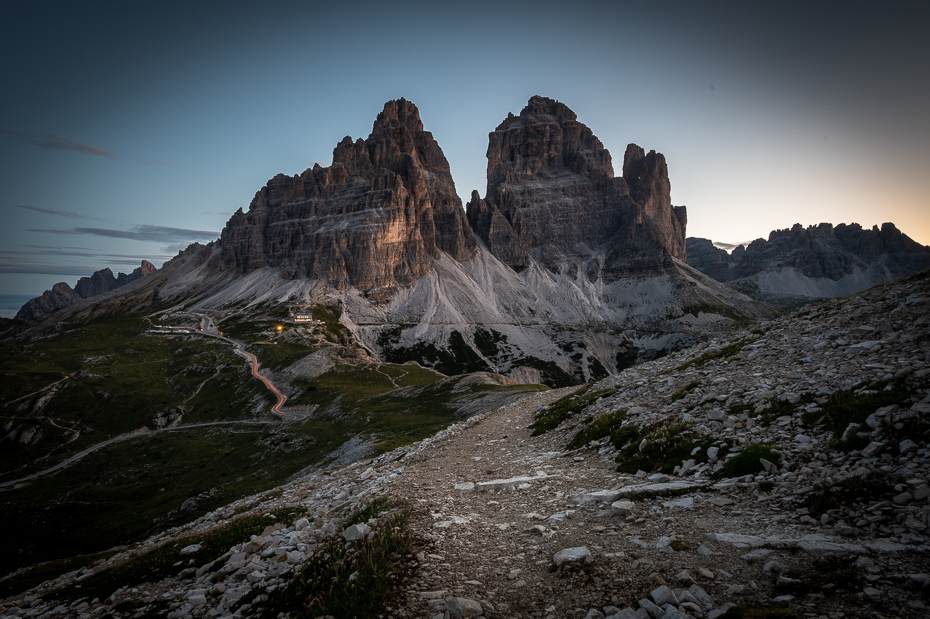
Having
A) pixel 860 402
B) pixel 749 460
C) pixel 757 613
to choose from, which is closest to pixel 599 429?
pixel 749 460

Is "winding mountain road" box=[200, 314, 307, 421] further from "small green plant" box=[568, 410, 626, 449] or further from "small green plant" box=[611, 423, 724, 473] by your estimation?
"small green plant" box=[611, 423, 724, 473]

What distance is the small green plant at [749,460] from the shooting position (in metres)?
11.4

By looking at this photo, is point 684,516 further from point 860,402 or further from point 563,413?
point 563,413

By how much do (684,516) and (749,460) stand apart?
9.48ft

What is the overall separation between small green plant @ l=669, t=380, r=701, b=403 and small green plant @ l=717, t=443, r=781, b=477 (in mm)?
6771

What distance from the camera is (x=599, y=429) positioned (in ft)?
63.3

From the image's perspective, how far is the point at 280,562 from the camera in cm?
1133

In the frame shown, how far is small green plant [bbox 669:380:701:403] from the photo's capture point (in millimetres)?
18748

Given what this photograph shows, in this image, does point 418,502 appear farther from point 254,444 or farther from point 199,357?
point 199,357

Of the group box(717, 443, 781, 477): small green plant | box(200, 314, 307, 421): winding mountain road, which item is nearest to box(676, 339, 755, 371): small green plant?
box(717, 443, 781, 477): small green plant

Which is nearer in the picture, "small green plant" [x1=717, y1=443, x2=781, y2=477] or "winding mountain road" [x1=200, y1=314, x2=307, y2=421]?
"small green plant" [x1=717, y1=443, x2=781, y2=477]

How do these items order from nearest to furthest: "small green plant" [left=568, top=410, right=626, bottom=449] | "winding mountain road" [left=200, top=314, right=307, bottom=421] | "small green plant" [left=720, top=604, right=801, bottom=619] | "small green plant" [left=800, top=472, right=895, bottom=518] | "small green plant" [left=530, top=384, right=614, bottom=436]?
"small green plant" [left=720, top=604, right=801, bottom=619]
"small green plant" [left=800, top=472, right=895, bottom=518]
"small green plant" [left=568, top=410, right=626, bottom=449]
"small green plant" [left=530, top=384, right=614, bottom=436]
"winding mountain road" [left=200, top=314, right=307, bottom=421]

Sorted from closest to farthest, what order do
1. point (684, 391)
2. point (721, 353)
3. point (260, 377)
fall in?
point (684, 391), point (721, 353), point (260, 377)

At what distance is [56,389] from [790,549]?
180 meters
